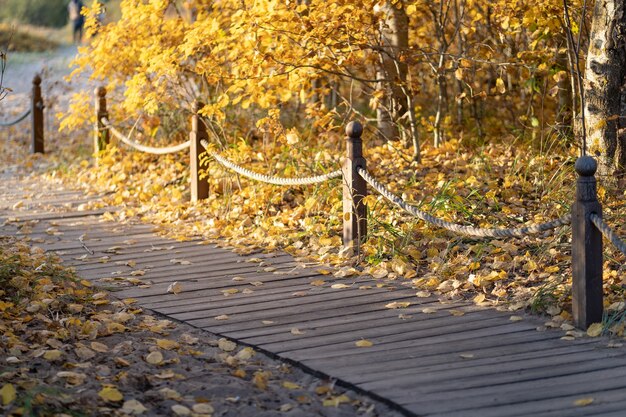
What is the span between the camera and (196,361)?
5.16m

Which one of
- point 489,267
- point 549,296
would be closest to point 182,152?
point 489,267

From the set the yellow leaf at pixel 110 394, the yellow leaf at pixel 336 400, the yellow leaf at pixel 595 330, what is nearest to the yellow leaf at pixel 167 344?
the yellow leaf at pixel 110 394

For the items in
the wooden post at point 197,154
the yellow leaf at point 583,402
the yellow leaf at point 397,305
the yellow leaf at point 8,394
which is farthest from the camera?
the wooden post at point 197,154

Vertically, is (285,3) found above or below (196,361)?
above

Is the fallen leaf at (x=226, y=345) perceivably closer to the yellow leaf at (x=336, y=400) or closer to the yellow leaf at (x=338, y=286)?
the yellow leaf at (x=336, y=400)

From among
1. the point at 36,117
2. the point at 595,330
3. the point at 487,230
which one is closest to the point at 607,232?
the point at 595,330

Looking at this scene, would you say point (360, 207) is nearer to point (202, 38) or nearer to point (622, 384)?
point (202, 38)

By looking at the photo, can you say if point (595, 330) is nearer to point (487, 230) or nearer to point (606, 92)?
point (487, 230)

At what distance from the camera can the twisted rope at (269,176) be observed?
740 centimetres

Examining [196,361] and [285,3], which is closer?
[196,361]

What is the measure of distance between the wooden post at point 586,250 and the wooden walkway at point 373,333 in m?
0.21

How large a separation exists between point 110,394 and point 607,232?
104 inches

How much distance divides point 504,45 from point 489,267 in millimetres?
3314

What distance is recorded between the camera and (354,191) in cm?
727
